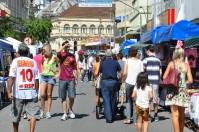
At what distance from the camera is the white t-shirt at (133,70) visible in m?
15.3

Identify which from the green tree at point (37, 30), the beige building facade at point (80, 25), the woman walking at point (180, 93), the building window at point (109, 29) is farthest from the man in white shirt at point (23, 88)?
the building window at point (109, 29)

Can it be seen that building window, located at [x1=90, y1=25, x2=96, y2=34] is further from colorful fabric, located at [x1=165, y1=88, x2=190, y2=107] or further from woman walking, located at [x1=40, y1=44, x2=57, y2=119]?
colorful fabric, located at [x1=165, y1=88, x2=190, y2=107]

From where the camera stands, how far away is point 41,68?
1719cm

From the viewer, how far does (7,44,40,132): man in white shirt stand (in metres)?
11.3

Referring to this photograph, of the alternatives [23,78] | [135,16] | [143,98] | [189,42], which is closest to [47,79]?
[189,42]

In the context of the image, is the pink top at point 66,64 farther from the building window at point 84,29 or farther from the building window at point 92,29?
the building window at point 92,29

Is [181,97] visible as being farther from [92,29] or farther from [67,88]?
[92,29]

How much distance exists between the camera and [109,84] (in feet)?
52.1

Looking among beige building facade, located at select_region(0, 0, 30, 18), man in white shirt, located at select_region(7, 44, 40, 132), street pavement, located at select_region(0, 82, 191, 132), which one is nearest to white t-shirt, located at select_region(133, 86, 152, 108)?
street pavement, located at select_region(0, 82, 191, 132)

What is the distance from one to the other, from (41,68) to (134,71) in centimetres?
313

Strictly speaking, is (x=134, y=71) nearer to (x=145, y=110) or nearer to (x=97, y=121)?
(x=97, y=121)

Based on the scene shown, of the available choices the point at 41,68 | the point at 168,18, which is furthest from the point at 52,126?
the point at 168,18

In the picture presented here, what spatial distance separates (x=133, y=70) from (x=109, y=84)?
919mm

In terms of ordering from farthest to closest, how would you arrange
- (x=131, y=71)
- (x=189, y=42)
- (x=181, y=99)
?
1. (x=189, y=42)
2. (x=131, y=71)
3. (x=181, y=99)
